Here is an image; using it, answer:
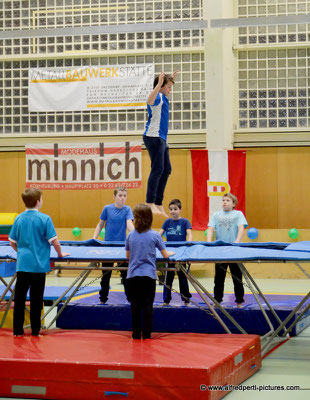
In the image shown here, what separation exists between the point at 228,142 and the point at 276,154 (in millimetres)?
1250

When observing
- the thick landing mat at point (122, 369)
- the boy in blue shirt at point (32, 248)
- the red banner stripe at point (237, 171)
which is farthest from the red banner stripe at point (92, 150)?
the thick landing mat at point (122, 369)

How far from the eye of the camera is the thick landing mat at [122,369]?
472cm

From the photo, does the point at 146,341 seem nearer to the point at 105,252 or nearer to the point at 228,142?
the point at 105,252

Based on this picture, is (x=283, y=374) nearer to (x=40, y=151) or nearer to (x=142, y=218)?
(x=142, y=218)

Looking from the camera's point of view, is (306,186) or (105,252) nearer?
(105,252)

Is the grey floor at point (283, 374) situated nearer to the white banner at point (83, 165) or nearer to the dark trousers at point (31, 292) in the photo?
the dark trousers at point (31, 292)

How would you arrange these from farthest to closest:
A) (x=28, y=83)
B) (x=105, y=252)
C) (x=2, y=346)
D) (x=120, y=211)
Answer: (x=28, y=83), (x=120, y=211), (x=105, y=252), (x=2, y=346)

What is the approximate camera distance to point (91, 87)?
48.3ft

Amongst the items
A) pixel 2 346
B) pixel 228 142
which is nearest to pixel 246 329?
pixel 2 346

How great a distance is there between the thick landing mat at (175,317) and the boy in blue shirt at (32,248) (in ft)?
7.16

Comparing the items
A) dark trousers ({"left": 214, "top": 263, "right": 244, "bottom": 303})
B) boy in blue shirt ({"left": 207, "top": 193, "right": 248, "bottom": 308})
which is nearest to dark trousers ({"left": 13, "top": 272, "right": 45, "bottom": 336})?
dark trousers ({"left": 214, "top": 263, "right": 244, "bottom": 303})

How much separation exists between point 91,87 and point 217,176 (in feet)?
12.0

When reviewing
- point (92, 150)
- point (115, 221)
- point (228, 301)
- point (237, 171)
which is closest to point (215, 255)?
point (228, 301)

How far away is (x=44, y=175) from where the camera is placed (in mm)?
14844
